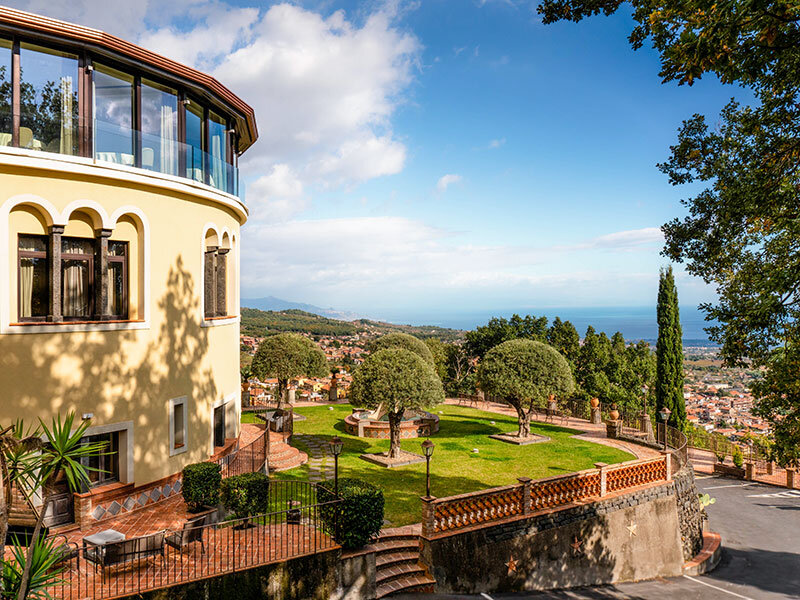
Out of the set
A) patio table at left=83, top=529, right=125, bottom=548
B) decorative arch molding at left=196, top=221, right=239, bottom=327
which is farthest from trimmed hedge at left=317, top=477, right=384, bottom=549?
decorative arch molding at left=196, top=221, right=239, bottom=327

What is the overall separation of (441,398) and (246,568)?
1118 centimetres

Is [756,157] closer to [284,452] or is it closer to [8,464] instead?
[8,464]

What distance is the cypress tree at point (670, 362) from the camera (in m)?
31.9

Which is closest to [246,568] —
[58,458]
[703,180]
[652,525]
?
[58,458]

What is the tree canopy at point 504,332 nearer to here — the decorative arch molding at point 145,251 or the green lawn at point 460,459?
the green lawn at point 460,459

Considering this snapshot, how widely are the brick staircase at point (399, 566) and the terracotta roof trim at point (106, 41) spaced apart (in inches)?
497

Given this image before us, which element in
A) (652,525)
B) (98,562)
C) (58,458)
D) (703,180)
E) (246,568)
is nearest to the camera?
(58,458)

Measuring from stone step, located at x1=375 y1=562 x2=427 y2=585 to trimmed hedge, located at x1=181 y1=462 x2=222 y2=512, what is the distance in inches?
170

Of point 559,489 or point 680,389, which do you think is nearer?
point 559,489

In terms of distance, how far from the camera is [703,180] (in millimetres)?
13500

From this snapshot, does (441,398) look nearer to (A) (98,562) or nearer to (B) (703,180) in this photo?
(B) (703,180)

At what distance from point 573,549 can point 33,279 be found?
50.0ft

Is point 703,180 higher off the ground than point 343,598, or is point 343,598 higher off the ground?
point 703,180

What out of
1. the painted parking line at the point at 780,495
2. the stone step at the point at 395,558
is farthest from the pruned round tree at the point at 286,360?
the painted parking line at the point at 780,495
